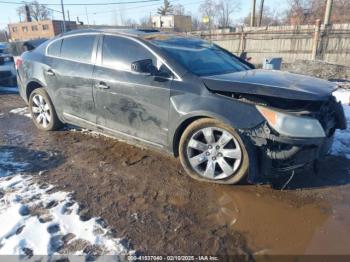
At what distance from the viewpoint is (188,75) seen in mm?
3559

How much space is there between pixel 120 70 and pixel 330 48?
582 inches

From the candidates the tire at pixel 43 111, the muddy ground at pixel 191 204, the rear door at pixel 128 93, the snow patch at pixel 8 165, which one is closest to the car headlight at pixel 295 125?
the muddy ground at pixel 191 204

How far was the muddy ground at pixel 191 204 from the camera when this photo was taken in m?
2.63

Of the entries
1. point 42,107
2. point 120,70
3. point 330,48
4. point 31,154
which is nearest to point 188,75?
point 120,70

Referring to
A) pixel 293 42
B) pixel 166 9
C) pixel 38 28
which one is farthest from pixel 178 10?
pixel 293 42

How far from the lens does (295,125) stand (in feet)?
9.84

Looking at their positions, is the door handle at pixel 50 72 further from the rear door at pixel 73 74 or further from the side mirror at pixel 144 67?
the side mirror at pixel 144 67

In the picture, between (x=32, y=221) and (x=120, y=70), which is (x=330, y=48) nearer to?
(x=120, y=70)

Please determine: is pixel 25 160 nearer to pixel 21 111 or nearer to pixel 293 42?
pixel 21 111

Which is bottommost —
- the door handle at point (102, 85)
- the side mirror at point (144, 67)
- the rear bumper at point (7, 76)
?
the rear bumper at point (7, 76)

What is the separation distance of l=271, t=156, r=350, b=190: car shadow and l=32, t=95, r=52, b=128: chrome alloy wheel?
12.7 ft

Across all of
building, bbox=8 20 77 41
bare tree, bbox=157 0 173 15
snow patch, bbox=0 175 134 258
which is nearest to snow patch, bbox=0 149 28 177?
snow patch, bbox=0 175 134 258

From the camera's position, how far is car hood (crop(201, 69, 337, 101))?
306 centimetres

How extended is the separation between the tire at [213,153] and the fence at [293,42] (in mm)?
14527
